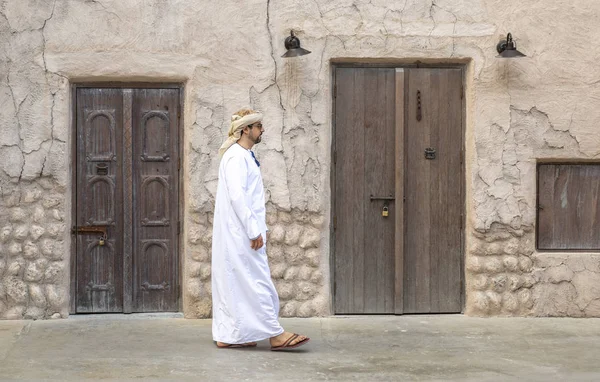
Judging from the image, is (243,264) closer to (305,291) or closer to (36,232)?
(305,291)

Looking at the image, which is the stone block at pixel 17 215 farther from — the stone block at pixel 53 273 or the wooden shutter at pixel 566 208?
the wooden shutter at pixel 566 208

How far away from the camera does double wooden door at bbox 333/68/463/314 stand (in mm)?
9469

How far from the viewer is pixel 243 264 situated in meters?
7.88

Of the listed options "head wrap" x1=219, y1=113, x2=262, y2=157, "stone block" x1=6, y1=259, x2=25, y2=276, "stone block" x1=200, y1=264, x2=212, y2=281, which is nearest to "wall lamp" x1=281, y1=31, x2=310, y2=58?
"head wrap" x1=219, y1=113, x2=262, y2=157

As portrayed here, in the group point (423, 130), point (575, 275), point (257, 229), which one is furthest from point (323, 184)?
point (575, 275)

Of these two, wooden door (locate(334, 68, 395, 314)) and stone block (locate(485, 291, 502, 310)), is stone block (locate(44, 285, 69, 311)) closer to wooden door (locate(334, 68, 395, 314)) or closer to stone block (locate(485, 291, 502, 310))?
wooden door (locate(334, 68, 395, 314))

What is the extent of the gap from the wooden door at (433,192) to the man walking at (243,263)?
1.92 m

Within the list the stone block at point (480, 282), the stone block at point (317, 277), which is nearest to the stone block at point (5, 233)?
the stone block at point (317, 277)

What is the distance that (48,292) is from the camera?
9.27 meters

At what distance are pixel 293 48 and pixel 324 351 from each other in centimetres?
265

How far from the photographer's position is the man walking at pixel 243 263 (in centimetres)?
785

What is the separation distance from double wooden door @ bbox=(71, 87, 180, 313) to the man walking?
152 centimetres

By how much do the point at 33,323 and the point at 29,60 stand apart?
86.1 inches

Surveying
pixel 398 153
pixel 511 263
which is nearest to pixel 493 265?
pixel 511 263
